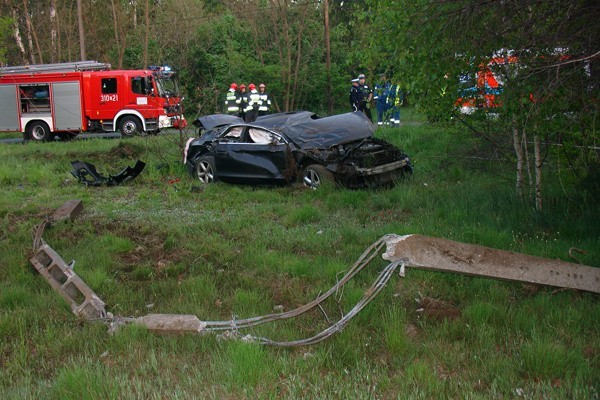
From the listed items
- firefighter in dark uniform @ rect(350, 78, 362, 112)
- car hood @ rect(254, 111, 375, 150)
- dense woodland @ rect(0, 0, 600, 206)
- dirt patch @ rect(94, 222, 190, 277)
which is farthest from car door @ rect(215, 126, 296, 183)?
firefighter in dark uniform @ rect(350, 78, 362, 112)

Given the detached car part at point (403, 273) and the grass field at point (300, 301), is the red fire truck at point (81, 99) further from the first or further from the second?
the detached car part at point (403, 273)

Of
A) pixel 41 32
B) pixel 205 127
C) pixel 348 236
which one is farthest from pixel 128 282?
pixel 41 32

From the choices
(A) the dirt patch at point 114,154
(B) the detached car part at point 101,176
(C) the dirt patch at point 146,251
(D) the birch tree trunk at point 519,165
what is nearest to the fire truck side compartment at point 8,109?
(A) the dirt patch at point 114,154

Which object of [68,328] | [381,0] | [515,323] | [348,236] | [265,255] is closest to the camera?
[515,323]

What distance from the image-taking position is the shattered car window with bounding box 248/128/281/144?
1304 cm

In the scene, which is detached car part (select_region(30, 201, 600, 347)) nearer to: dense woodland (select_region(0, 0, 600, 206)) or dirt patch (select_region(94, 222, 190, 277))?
dirt patch (select_region(94, 222, 190, 277))

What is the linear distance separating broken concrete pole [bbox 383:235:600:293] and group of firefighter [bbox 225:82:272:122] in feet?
59.5

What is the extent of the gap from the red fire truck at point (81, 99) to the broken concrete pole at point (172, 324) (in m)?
20.4

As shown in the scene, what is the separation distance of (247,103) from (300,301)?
741 inches

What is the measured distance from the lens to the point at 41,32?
39938 mm

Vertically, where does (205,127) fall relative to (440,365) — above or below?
above

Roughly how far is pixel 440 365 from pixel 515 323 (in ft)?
3.28

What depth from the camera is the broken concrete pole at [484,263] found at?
4738 millimetres

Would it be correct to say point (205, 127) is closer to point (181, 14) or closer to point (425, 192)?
point (425, 192)
